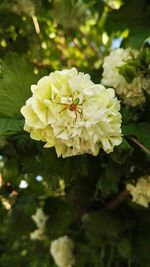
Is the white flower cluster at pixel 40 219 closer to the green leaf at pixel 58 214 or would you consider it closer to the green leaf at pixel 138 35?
the green leaf at pixel 58 214

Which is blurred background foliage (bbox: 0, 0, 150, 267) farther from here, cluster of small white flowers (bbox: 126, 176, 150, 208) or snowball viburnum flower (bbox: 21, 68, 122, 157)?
snowball viburnum flower (bbox: 21, 68, 122, 157)

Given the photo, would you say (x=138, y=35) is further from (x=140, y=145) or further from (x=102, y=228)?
(x=102, y=228)

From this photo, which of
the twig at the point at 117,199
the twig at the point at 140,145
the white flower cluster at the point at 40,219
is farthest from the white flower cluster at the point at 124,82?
the white flower cluster at the point at 40,219

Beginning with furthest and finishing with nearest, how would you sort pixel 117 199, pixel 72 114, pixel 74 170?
1. pixel 117 199
2. pixel 74 170
3. pixel 72 114

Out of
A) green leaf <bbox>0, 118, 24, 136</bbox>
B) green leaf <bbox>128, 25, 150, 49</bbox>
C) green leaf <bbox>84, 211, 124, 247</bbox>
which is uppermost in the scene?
green leaf <bbox>128, 25, 150, 49</bbox>

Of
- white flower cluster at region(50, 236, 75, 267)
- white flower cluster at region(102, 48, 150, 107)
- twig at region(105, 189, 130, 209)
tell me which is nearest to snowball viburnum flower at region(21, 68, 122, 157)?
white flower cluster at region(102, 48, 150, 107)

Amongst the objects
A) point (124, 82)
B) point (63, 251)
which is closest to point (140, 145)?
point (124, 82)

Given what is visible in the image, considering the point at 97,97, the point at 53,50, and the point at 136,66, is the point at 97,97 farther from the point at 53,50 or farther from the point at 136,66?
the point at 53,50

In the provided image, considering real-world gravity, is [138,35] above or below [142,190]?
above
